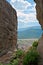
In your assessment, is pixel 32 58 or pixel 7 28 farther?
pixel 7 28

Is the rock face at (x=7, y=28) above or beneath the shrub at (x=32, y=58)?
beneath

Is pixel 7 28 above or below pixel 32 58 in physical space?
below

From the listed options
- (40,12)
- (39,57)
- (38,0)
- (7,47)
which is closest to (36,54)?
(39,57)

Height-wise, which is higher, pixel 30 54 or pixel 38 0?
pixel 38 0

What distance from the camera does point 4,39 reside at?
2025cm

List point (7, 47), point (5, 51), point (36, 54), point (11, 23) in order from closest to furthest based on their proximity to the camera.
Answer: point (36, 54)
point (5, 51)
point (7, 47)
point (11, 23)

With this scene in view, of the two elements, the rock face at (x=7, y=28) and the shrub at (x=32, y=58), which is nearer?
the shrub at (x=32, y=58)

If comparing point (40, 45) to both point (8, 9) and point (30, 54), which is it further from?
point (8, 9)

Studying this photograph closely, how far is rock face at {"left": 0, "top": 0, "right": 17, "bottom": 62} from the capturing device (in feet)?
64.6

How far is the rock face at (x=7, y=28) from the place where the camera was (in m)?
19.7

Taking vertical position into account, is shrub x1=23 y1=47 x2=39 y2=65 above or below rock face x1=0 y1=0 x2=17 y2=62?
above

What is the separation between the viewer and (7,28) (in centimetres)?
2095

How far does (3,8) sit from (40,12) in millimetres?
13678

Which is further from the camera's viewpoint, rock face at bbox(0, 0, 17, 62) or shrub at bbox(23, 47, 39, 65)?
rock face at bbox(0, 0, 17, 62)
